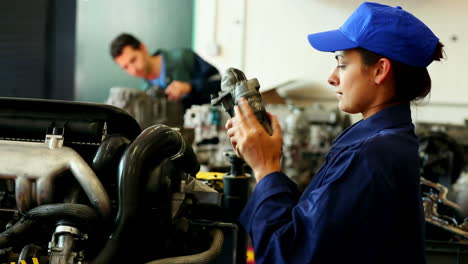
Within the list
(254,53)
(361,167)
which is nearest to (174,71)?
(254,53)

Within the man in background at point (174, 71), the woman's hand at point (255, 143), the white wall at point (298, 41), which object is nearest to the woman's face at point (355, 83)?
the woman's hand at point (255, 143)

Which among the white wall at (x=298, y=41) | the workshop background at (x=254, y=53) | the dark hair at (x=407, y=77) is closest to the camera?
the dark hair at (x=407, y=77)

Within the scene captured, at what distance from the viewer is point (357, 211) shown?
3.16ft

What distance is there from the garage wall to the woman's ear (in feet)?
16.4

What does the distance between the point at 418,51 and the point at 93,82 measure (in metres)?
5.19

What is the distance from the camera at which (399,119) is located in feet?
3.53

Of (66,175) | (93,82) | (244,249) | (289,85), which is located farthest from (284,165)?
(66,175)

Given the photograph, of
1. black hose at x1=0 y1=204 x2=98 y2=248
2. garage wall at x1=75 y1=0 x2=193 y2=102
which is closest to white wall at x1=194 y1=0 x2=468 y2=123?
garage wall at x1=75 y1=0 x2=193 y2=102

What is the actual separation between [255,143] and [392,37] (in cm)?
37

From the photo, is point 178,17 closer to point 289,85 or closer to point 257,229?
point 289,85

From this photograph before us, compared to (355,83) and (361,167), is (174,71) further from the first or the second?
(361,167)

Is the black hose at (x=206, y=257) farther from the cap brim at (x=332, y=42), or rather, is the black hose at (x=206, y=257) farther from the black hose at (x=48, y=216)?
the cap brim at (x=332, y=42)

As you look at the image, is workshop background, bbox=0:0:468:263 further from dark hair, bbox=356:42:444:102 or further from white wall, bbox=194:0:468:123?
dark hair, bbox=356:42:444:102

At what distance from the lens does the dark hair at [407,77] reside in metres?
1.07
